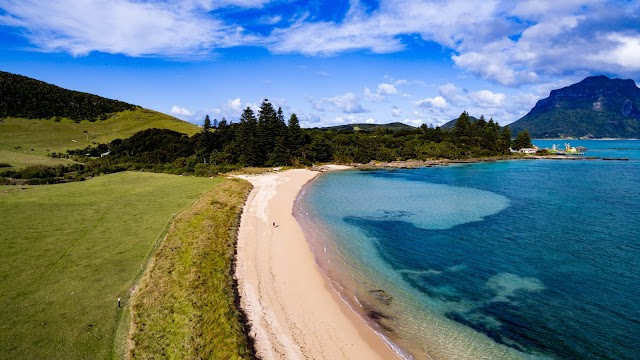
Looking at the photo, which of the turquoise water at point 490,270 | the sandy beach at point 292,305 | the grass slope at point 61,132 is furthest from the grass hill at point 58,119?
the turquoise water at point 490,270

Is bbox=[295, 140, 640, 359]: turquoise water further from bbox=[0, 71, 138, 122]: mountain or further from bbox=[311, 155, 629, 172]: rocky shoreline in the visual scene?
bbox=[0, 71, 138, 122]: mountain

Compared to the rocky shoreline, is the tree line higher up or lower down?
higher up

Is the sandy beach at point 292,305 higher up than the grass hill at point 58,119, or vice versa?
the grass hill at point 58,119

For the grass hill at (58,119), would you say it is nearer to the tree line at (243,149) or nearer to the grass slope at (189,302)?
the tree line at (243,149)

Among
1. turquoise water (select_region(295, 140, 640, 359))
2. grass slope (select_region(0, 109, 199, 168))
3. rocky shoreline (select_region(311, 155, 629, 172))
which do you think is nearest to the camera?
turquoise water (select_region(295, 140, 640, 359))

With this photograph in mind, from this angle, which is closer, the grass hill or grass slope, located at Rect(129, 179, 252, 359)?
grass slope, located at Rect(129, 179, 252, 359)

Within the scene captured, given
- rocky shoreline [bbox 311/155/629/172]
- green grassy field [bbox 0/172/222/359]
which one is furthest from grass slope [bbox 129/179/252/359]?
rocky shoreline [bbox 311/155/629/172]
